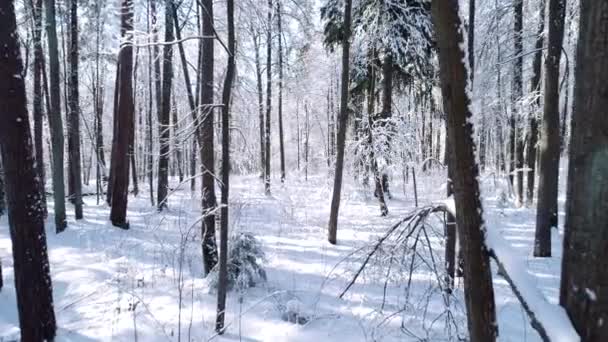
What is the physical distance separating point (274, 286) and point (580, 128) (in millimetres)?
4676

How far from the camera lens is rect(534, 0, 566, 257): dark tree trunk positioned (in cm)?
676

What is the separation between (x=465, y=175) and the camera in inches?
69.3

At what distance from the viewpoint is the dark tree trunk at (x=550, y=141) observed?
22.2ft

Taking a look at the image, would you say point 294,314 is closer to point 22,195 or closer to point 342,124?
point 22,195

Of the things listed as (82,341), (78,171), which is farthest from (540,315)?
(78,171)

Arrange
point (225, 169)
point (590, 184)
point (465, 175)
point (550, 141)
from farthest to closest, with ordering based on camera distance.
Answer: point (550, 141), point (225, 169), point (465, 175), point (590, 184)

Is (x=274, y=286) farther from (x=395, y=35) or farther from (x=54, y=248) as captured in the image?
(x=395, y=35)

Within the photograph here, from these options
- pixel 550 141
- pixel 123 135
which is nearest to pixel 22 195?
pixel 123 135

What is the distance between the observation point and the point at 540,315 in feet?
4.56

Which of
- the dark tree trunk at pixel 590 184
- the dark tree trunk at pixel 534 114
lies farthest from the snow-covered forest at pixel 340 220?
the dark tree trunk at pixel 534 114

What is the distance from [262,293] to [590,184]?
4558 millimetres

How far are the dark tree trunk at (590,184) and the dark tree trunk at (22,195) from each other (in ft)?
15.0

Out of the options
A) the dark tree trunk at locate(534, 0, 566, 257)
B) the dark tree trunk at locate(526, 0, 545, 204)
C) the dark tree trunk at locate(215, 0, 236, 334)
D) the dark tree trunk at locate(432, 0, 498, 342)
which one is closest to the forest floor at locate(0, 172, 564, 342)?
the dark tree trunk at locate(432, 0, 498, 342)

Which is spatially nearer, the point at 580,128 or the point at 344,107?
the point at 580,128
